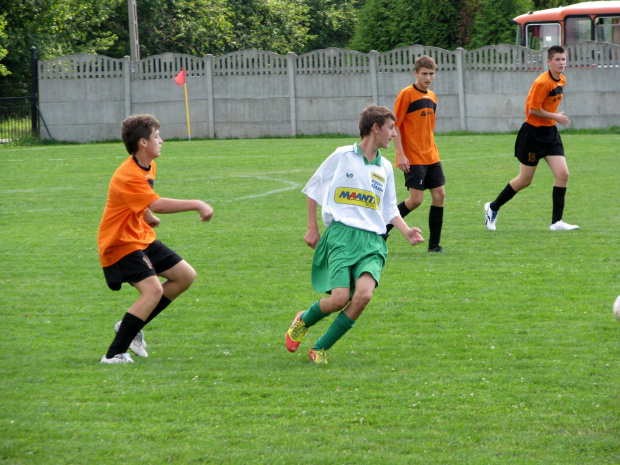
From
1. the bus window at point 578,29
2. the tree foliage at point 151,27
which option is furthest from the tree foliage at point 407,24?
the tree foliage at point 151,27

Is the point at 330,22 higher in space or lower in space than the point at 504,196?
higher

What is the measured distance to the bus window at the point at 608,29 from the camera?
28703mm

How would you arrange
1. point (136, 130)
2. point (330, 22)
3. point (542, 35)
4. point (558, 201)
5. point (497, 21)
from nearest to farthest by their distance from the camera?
point (136, 130)
point (558, 201)
point (542, 35)
point (497, 21)
point (330, 22)

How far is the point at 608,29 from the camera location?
28.9 meters

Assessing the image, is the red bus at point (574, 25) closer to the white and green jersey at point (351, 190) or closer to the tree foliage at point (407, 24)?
the tree foliage at point (407, 24)

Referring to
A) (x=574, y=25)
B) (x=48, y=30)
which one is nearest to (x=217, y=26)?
(x=48, y=30)

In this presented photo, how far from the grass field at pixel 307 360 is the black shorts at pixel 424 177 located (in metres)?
0.73

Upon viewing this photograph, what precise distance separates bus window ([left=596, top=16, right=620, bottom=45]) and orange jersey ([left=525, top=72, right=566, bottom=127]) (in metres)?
19.9

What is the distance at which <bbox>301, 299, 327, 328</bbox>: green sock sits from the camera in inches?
221

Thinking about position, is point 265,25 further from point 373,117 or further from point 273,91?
point 373,117

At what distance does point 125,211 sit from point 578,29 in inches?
1042

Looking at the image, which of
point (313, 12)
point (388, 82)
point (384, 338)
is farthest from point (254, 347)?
point (313, 12)

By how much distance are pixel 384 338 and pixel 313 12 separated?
48.1m

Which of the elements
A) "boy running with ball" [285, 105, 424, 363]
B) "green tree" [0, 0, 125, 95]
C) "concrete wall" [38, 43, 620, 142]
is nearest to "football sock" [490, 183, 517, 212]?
"boy running with ball" [285, 105, 424, 363]
